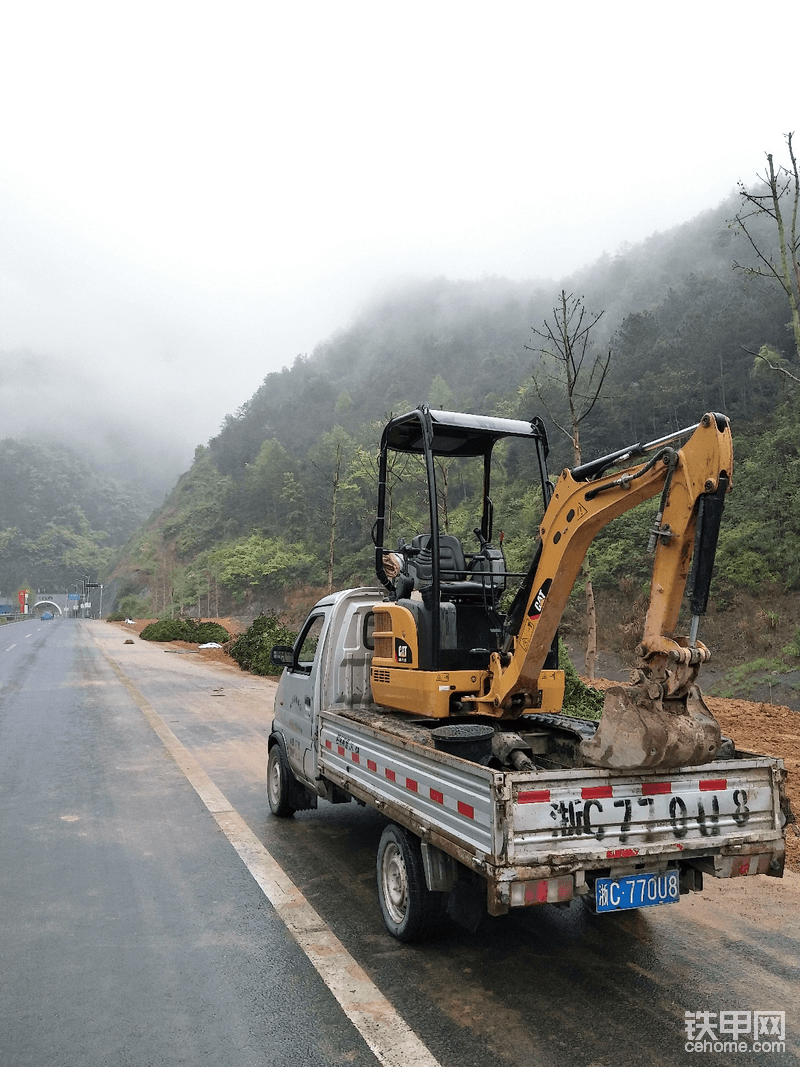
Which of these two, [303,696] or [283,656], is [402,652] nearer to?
[303,696]

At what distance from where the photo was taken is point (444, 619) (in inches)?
218

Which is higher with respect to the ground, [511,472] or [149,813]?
[511,472]

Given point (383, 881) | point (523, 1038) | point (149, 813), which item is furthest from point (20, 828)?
point (523, 1038)

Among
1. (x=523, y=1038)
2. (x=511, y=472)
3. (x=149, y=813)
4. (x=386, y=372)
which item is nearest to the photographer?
(x=523, y=1038)

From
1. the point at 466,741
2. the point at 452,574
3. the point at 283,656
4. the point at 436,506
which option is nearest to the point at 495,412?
the point at 283,656

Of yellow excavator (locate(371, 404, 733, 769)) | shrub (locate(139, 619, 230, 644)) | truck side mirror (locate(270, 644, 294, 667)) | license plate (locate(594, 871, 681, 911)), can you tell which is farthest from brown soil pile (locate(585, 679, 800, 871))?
shrub (locate(139, 619, 230, 644))

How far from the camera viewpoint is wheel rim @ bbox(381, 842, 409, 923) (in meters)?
4.25

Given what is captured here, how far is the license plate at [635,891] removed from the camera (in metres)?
3.53

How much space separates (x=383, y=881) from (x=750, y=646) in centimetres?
2067

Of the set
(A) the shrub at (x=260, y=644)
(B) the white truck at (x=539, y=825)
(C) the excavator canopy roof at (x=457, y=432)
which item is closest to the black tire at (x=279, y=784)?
(B) the white truck at (x=539, y=825)

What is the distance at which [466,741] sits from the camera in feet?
14.5

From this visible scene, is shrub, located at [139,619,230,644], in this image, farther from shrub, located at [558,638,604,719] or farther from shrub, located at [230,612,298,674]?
shrub, located at [558,638,604,719]

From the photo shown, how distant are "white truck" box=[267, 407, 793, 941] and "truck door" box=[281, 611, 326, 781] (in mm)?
58

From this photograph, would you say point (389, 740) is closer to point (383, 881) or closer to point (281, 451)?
point (383, 881)
